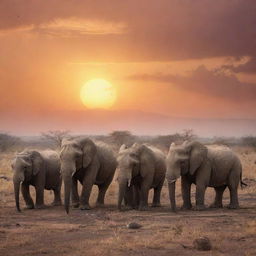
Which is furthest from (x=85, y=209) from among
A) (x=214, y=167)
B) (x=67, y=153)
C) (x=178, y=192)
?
(x=178, y=192)

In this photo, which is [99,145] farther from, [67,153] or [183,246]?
[183,246]

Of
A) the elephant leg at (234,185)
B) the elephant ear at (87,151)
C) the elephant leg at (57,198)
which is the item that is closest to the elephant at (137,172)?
the elephant ear at (87,151)

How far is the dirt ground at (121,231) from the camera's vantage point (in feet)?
37.4

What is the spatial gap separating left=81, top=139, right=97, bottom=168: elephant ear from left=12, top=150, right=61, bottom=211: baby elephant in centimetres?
164

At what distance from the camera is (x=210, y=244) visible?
11367mm

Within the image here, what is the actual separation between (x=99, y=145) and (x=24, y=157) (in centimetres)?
265

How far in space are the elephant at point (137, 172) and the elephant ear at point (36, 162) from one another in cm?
268

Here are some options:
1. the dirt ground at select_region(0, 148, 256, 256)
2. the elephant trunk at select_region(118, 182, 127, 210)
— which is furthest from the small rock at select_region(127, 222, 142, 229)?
the elephant trunk at select_region(118, 182, 127, 210)

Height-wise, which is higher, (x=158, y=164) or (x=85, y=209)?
(x=158, y=164)

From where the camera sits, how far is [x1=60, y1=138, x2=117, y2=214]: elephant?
17.4 m

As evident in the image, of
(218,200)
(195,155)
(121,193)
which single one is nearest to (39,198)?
(121,193)

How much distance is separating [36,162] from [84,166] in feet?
5.46

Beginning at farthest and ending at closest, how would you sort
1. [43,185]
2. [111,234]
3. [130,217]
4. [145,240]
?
[43,185], [130,217], [111,234], [145,240]

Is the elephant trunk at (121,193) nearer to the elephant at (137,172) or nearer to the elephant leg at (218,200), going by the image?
the elephant at (137,172)
